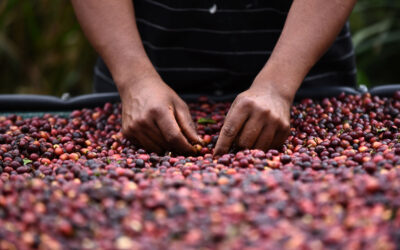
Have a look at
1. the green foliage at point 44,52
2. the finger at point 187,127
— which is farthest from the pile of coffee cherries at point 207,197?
the green foliage at point 44,52

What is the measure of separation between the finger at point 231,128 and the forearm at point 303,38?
22 centimetres

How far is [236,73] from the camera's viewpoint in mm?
2430

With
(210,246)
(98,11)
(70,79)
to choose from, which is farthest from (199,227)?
(70,79)

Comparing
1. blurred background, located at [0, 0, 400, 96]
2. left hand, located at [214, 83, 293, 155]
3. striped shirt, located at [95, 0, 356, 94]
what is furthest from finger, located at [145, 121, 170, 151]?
blurred background, located at [0, 0, 400, 96]

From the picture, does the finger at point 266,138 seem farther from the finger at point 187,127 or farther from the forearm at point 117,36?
the forearm at point 117,36

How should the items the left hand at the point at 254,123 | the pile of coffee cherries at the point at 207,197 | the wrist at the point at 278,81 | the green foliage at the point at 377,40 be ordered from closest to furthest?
1. the pile of coffee cherries at the point at 207,197
2. the left hand at the point at 254,123
3. the wrist at the point at 278,81
4. the green foliage at the point at 377,40

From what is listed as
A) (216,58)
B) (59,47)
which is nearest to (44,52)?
(59,47)

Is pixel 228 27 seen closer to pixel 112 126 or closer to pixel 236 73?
pixel 236 73

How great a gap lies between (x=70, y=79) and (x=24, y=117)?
2.71 m

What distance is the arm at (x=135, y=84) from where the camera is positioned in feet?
5.77

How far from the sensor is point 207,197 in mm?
1204

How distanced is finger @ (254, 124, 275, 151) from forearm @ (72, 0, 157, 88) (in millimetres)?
543

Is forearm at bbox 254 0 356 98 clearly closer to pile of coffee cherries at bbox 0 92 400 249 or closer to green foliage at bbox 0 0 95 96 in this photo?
pile of coffee cherries at bbox 0 92 400 249

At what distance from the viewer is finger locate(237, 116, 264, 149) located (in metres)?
1.69
